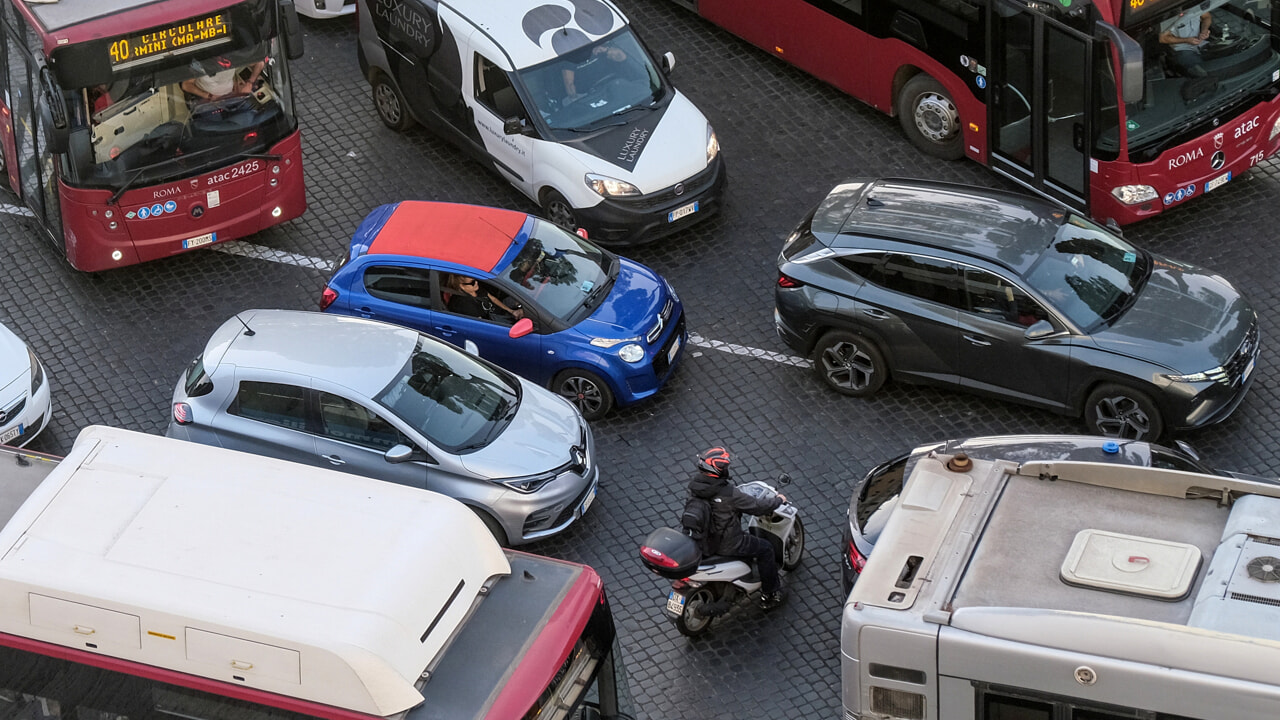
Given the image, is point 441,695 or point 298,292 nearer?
point 441,695

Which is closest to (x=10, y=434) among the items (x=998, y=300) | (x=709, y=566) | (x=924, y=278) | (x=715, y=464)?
(x=709, y=566)

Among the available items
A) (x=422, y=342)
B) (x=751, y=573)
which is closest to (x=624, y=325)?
(x=422, y=342)

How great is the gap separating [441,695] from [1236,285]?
10.2m

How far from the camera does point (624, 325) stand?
15.4 meters

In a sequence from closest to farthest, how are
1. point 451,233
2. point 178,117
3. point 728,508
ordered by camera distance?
1. point 728,508
2. point 451,233
3. point 178,117

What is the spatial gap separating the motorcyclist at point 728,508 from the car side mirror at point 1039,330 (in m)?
2.96

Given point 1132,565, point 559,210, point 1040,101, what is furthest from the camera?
point 559,210

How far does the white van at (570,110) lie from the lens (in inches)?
683

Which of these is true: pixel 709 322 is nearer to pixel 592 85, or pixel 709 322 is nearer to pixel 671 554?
pixel 592 85

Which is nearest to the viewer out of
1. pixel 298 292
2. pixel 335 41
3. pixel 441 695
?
pixel 441 695

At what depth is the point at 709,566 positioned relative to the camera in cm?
1296

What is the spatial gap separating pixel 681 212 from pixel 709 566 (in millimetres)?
5442

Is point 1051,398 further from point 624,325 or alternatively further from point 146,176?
point 146,176

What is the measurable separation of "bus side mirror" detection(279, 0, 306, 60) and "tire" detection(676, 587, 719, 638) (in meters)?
7.30
